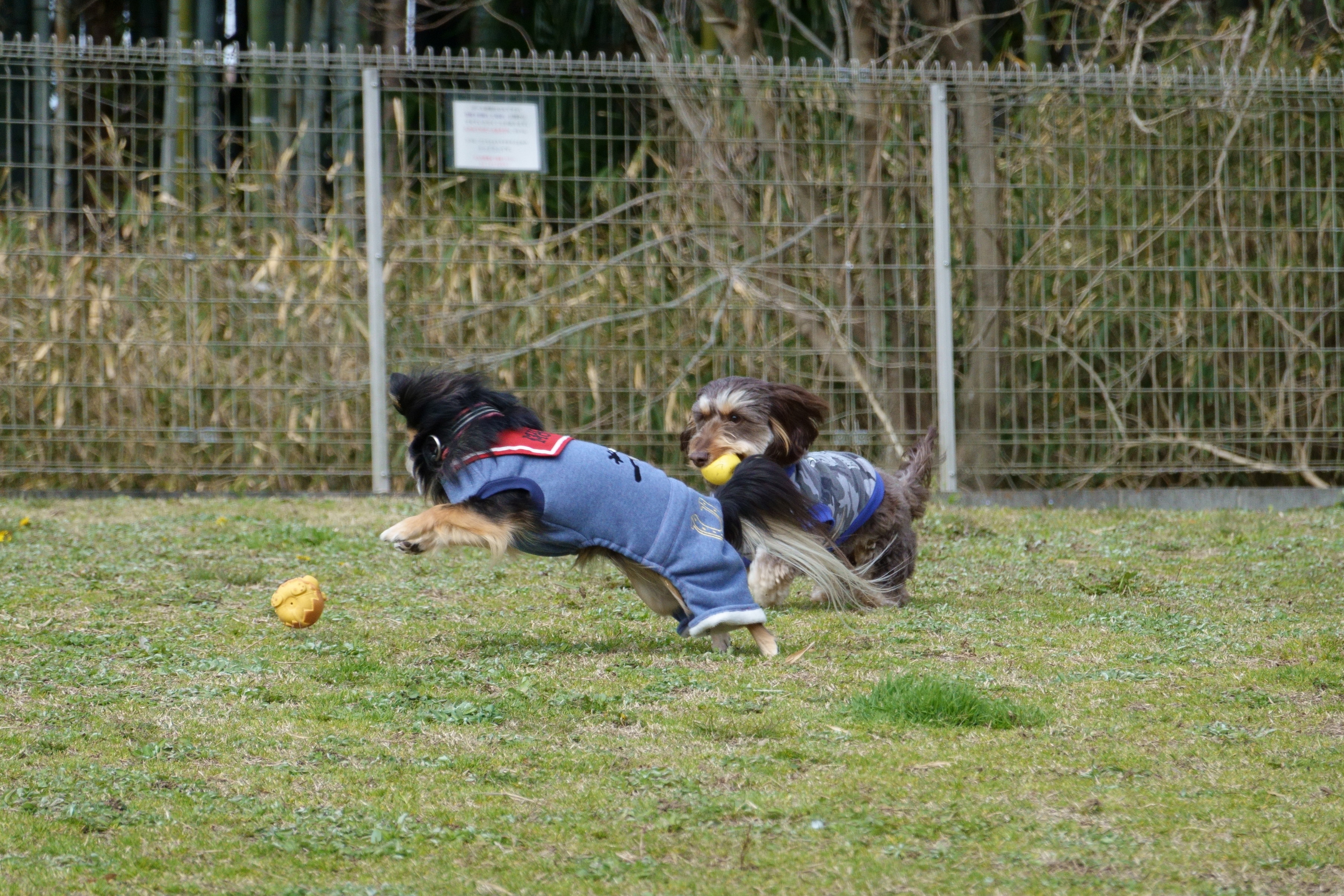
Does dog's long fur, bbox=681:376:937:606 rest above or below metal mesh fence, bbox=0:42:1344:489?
below

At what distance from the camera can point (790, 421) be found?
5.19 metres

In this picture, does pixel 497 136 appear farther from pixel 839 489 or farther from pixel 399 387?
pixel 399 387

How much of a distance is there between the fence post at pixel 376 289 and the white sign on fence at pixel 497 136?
1.63ft

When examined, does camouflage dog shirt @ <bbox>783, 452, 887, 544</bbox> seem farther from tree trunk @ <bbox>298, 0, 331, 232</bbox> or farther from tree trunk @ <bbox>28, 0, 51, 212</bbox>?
tree trunk @ <bbox>28, 0, 51, 212</bbox>

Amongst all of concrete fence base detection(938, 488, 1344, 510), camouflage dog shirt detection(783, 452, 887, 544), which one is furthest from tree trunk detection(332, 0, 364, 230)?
camouflage dog shirt detection(783, 452, 887, 544)

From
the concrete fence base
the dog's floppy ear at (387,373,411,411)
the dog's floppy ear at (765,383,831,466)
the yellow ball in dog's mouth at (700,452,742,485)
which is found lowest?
the concrete fence base

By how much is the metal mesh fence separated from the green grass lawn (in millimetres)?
3044

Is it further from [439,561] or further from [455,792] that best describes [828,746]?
[439,561]

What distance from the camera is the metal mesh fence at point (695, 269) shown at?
856cm

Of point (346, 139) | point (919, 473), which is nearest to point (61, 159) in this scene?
point (346, 139)

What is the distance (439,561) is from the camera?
631cm

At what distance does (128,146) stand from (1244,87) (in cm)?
811

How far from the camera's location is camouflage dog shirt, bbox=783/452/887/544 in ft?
16.5

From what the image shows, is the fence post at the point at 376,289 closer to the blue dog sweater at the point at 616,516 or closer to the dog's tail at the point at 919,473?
the dog's tail at the point at 919,473
